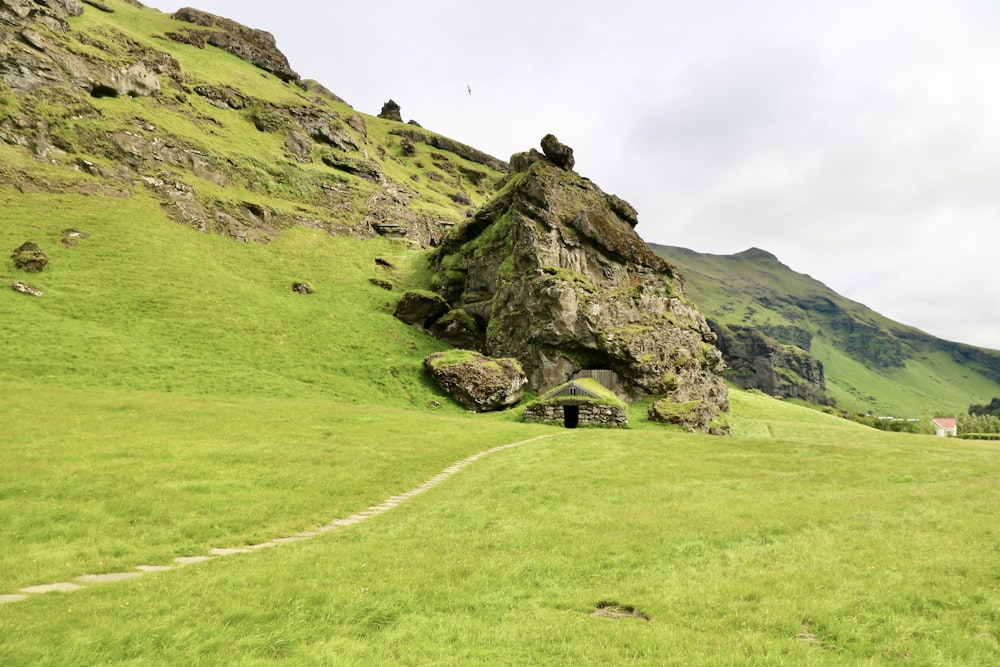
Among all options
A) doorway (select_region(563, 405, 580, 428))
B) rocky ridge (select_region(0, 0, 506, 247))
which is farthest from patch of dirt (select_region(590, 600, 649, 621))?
rocky ridge (select_region(0, 0, 506, 247))

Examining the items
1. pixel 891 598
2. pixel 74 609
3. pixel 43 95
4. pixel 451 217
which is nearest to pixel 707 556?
pixel 891 598

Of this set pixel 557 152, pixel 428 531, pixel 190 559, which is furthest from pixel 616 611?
pixel 557 152

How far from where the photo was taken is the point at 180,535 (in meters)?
17.4

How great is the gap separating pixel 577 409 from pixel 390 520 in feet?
122

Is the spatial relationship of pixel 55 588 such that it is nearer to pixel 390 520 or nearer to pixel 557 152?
pixel 390 520

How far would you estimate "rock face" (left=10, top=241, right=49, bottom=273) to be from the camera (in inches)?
2078

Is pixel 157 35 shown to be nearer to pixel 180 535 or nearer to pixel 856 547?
pixel 180 535

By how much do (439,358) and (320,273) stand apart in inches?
1451

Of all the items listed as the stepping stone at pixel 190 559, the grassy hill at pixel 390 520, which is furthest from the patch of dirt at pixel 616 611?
the stepping stone at pixel 190 559

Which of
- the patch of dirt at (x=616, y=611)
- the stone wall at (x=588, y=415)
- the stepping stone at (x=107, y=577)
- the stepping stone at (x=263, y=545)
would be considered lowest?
the stepping stone at (x=263, y=545)

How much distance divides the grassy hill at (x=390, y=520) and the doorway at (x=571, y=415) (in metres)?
5.81

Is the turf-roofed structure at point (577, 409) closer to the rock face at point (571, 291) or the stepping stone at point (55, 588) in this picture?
the rock face at point (571, 291)

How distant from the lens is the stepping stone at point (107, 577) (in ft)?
43.7

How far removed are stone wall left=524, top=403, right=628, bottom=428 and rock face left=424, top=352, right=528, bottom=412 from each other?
16.9 feet
